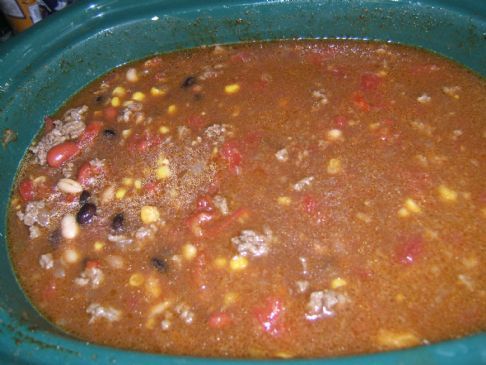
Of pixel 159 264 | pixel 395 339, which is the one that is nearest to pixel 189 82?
pixel 159 264

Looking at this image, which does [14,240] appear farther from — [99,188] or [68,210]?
[99,188]

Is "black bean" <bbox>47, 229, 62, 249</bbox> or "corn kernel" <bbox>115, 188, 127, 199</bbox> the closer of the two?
"black bean" <bbox>47, 229, 62, 249</bbox>

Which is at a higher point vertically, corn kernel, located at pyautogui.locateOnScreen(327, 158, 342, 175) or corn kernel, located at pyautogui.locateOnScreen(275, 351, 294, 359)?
corn kernel, located at pyautogui.locateOnScreen(327, 158, 342, 175)

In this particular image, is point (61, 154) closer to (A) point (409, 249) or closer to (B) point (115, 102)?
(B) point (115, 102)

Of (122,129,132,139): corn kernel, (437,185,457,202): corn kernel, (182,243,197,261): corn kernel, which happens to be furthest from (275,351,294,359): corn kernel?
(122,129,132,139): corn kernel

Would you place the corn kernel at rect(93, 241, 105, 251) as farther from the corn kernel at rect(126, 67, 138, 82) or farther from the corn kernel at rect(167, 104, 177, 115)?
the corn kernel at rect(126, 67, 138, 82)

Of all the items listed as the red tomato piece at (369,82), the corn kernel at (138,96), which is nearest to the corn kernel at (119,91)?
the corn kernel at (138,96)

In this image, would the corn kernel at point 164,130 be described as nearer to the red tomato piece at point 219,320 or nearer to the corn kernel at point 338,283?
the red tomato piece at point 219,320
